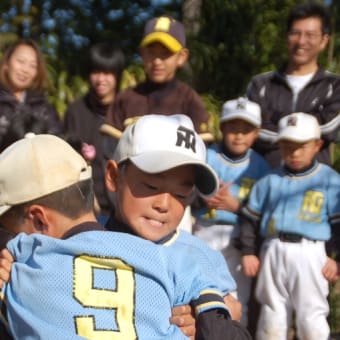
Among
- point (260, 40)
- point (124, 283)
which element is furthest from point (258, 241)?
point (260, 40)

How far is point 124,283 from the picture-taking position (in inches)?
79.8

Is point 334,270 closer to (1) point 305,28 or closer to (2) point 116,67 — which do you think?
(1) point 305,28

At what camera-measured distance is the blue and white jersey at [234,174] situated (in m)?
5.06

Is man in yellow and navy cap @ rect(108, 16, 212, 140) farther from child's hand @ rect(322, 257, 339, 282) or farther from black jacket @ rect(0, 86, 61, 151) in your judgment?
child's hand @ rect(322, 257, 339, 282)

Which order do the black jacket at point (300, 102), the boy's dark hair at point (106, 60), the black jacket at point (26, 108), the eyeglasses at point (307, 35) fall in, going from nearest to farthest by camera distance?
the black jacket at point (26, 108), the black jacket at point (300, 102), the eyeglasses at point (307, 35), the boy's dark hair at point (106, 60)

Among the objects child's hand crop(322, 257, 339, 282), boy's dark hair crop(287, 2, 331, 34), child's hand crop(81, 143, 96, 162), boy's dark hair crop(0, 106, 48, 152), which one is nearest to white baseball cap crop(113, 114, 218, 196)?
boy's dark hair crop(0, 106, 48, 152)

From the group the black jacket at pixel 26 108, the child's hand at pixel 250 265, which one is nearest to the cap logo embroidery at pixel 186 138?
the black jacket at pixel 26 108

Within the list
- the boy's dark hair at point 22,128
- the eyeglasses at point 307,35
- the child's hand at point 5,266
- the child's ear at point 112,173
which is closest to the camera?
the child's hand at point 5,266

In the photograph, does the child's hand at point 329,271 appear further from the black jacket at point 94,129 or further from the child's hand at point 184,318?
the child's hand at point 184,318

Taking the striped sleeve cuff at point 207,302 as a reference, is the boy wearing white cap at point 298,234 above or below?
below

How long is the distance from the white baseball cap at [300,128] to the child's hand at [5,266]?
9.06ft

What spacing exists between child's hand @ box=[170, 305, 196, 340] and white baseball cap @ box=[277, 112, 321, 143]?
2546mm

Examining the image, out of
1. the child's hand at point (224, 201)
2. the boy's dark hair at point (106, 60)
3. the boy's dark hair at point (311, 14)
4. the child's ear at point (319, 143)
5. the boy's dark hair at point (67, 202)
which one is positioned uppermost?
the boy's dark hair at point (311, 14)

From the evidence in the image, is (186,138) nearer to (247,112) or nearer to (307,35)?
(247,112)
